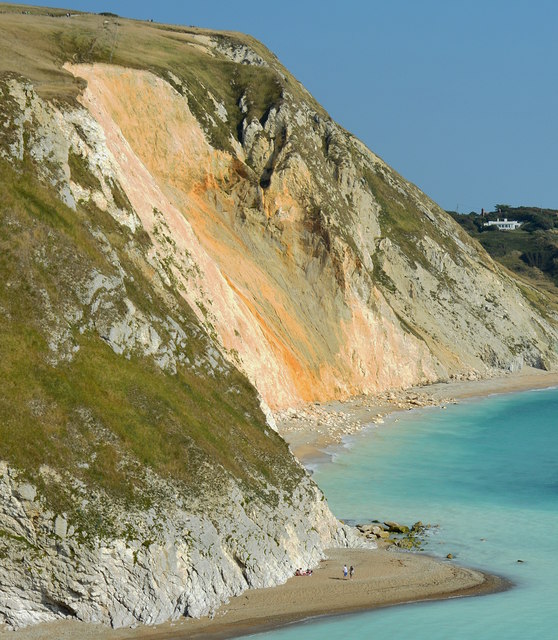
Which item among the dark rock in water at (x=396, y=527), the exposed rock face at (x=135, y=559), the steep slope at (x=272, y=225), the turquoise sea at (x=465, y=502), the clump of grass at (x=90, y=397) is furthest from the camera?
the steep slope at (x=272, y=225)

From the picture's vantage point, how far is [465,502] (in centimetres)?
4581

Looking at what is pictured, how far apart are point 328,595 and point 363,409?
3957 cm

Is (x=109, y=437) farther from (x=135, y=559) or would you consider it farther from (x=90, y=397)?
(x=135, y=559)

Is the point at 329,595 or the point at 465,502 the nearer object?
the point at 329,595

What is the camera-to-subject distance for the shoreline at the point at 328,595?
86.7 ft

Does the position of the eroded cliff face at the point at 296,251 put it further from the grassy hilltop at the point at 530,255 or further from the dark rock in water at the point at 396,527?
the grassy hilltop at the point at 530,255

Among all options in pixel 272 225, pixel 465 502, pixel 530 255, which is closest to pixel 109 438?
pixel 465 502

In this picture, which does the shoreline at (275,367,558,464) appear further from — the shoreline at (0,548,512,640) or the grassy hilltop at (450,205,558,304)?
the grassy hilltop at (450,205,558,304)

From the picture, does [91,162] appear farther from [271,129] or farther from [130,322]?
[271,129]

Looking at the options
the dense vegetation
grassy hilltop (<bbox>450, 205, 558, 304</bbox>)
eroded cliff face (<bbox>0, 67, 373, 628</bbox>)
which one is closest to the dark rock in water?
eroded cliff face (<bbox>0, 67, 373, 628</bbox>)

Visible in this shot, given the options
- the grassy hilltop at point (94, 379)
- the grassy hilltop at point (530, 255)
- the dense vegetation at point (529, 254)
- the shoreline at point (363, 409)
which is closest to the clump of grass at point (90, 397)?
the grassy hilltop at point (94, 379)

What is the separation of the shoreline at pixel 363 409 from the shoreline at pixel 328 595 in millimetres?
15795

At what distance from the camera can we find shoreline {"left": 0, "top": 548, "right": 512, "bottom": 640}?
86.7 feet

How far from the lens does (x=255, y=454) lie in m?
35.0
